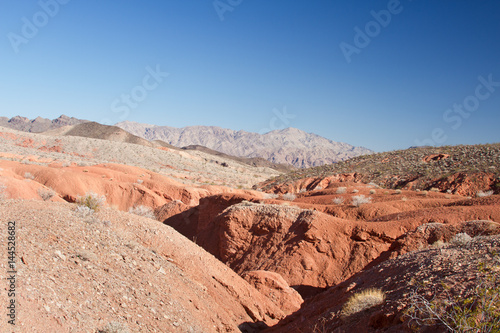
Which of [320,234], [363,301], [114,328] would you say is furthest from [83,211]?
[320,234]

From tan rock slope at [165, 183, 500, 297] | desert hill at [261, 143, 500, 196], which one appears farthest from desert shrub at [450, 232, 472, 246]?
desert hill at [261, 143, 500, 196]

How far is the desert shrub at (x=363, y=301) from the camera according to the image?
546cm

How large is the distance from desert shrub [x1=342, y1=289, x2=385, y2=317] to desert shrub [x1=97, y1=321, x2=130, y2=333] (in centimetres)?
339

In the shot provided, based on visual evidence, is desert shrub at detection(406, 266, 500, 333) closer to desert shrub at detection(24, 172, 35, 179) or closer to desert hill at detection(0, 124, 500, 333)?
desert hill at detection(0, 124, 500, 333)

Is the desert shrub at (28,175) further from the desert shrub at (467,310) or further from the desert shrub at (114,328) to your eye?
the desert shrub at (467,310)

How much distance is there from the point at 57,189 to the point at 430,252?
21.3 meters

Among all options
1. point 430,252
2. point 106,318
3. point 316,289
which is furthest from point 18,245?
point 316,289

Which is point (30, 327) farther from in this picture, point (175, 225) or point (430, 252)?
point (175, 225)

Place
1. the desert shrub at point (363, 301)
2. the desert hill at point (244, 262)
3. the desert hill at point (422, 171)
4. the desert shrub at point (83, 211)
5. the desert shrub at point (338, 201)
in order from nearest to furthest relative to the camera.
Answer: the desert hill at point (244, 262) < the desert shrub at point (363, 301) < the desert shrub at point (83, 211) < the desert shrub at point (338, 201) < the desert hill at point (422, 171)

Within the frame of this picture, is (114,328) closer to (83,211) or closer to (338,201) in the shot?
(83,211)

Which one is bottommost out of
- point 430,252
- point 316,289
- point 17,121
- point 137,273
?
point 316,289

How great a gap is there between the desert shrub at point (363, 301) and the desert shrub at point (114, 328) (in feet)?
11.1

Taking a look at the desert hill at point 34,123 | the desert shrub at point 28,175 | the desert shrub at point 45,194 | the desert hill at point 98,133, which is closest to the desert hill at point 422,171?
the desert shrub at point 28,175

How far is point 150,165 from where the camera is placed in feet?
196
